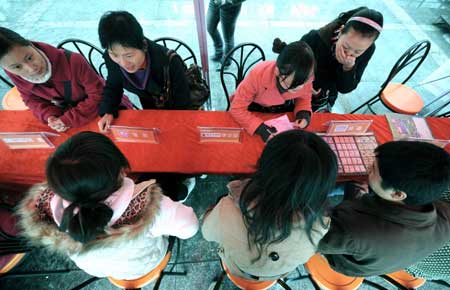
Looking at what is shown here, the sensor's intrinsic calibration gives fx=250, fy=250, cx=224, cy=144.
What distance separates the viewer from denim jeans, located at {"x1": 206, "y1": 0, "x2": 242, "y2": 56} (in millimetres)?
2375

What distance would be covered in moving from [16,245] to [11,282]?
2.17ft

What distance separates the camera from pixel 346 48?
4.91 feet

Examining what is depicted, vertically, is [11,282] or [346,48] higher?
[346,48]

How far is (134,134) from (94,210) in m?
0.67

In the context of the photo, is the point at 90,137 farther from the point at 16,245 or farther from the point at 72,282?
the point at 72,282

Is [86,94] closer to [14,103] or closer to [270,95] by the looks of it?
[14,103]

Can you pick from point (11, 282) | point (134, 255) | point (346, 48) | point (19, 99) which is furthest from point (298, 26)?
point (11, 282)

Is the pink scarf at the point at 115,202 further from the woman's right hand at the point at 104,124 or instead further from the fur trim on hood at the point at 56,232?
the woman's right hand at the point at 104,124

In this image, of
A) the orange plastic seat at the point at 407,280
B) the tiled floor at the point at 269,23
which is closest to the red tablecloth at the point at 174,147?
the orange plastic seat at the point at 407,280

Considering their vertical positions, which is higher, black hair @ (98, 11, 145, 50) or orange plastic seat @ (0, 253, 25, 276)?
black hair @ (98, 11, 145, 50)

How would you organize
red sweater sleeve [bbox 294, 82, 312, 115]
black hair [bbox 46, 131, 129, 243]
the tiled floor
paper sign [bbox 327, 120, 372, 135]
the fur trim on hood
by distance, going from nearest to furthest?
black hair [bbox 46, 131, 129, 243] → the fur trim on hood → paper sign [bbox 327, 120, 372, 135] → red sweater sleeve [bbox 294, 82, 312, 115] → the tiled floor

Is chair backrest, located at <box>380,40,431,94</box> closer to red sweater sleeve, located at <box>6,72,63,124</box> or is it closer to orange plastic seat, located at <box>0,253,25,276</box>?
red sweater sleeve, located at <box>6,72,63,124</box>

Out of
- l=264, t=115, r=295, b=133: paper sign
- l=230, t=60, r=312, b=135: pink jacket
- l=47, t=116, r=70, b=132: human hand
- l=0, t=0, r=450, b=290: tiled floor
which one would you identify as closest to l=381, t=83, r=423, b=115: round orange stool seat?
l=0, t=0, r=450, b=290: tiled floor

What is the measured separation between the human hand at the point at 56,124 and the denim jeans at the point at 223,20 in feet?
5.76
